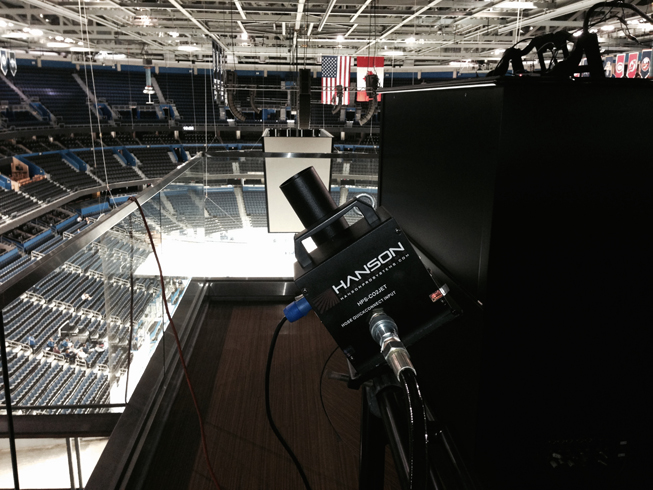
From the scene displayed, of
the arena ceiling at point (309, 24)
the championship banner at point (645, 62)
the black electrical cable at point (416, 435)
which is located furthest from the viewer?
the arena ceiling at point (309, 24)

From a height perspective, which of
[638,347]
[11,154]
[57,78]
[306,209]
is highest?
[57,78]

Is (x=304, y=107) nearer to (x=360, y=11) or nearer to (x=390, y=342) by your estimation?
(x=360, y=11)

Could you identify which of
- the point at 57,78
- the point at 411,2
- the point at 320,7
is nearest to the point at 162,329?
the point at 411,2

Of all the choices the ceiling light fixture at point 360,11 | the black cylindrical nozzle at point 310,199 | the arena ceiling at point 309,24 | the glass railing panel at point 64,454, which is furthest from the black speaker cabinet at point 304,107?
the black cylindrical nozzle at point 310,199

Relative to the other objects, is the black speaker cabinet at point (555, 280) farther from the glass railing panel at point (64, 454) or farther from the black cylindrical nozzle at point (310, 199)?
the glass railing panel at point (64, 454)

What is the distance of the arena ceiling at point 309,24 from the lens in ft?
21.1

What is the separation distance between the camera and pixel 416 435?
0.43m

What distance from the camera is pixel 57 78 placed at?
66.1 feet

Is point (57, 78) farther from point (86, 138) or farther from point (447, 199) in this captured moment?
point (447, 199)

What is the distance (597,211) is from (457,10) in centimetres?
710

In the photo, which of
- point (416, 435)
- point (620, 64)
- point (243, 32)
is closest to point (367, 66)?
point (243, 32)

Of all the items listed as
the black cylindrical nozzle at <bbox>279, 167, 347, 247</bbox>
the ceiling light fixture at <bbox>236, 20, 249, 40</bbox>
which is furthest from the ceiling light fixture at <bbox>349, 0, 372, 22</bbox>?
the black cylindrical nozzle at <bbox>279, 167, 347, 247</bbox>

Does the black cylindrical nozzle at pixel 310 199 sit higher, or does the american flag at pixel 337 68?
the american flag at pixel 337 68

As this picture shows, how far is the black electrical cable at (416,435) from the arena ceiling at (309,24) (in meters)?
4.66
